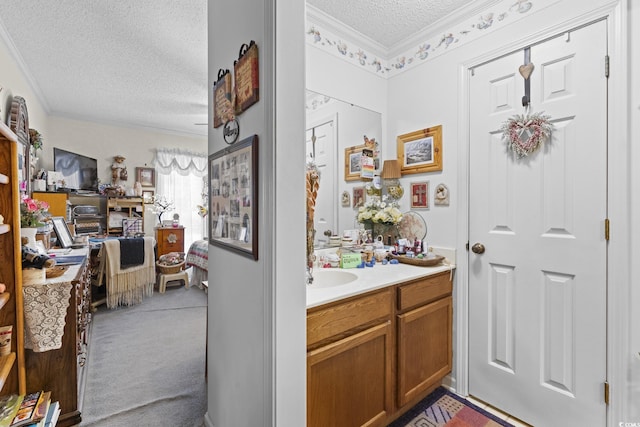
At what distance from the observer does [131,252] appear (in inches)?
139

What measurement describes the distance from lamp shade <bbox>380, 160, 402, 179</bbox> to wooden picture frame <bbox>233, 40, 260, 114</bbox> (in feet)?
4.63

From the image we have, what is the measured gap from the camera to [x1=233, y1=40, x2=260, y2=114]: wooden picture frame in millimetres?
1039

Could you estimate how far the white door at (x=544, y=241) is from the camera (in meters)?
1.44

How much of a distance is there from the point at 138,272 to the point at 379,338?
342 cm

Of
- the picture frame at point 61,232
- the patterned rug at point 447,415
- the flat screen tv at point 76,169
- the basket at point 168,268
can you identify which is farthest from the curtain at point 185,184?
the patterned rug at point 447,415

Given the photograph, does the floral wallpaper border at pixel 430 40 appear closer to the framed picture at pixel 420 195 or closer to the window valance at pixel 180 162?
the framed picture at pixel 420 195

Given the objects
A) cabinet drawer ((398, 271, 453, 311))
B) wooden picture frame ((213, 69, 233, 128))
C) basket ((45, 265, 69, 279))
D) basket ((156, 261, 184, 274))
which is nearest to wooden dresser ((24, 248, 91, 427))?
basket ((45, 265, 69, 279))

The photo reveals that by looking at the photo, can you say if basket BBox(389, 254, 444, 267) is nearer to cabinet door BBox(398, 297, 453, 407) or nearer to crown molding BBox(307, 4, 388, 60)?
cabinet door BBox(398, 297, 453, 407)

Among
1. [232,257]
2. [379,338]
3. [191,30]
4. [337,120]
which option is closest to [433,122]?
[337,120]

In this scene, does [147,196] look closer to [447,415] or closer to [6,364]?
[6,364]

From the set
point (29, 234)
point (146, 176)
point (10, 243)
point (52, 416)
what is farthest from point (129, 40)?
point (146, 176)

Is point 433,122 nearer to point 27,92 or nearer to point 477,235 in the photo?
point 477,235

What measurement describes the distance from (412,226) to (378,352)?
1.08 metres

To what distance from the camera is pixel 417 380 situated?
169 centimetres
